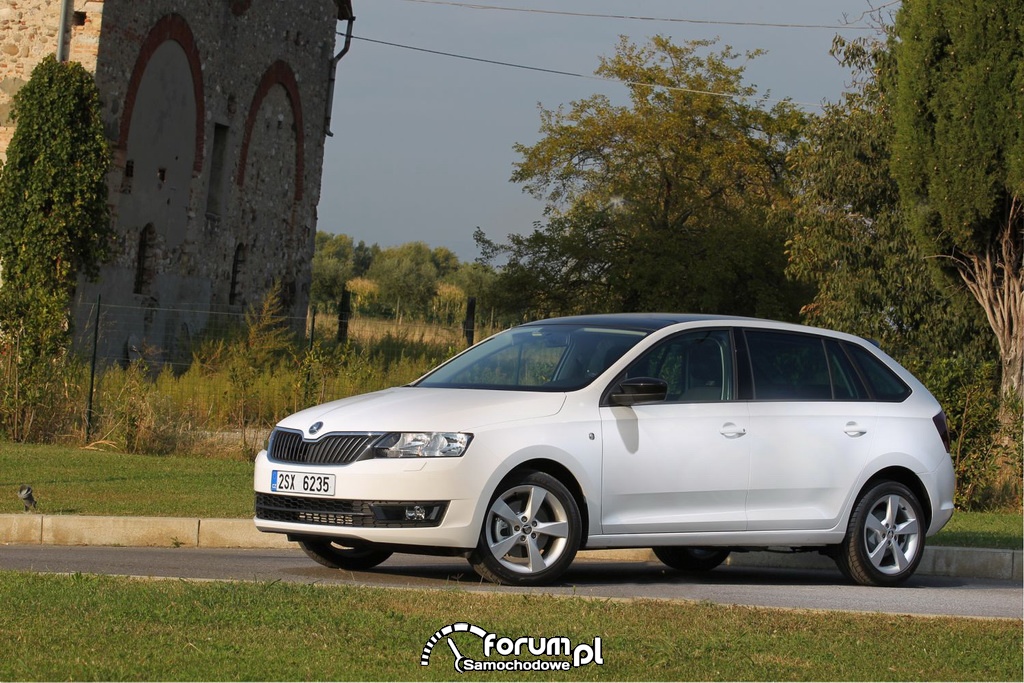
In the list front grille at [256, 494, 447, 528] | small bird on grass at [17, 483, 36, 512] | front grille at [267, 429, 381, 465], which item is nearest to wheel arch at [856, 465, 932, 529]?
front grille at [256, 494, 447, 528]

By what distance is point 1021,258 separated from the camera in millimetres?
21703

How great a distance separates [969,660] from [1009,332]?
15.9 metres

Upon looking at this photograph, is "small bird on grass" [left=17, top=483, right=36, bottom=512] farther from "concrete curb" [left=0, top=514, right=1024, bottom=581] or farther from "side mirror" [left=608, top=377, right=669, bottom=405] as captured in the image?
"side mirror" [left=608, top=377, right=669, bottom=405]

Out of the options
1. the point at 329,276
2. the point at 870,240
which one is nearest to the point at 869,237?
the point at 870,240

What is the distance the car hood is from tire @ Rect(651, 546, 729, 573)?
2581mm

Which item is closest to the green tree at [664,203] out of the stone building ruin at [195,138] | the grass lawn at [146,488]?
the stone building ruin at [195,138]

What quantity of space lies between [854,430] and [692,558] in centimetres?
181

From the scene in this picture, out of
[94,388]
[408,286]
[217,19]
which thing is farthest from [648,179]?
[408,286]

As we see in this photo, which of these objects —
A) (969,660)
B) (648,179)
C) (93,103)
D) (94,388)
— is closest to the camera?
(969,660)

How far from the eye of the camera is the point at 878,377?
426 inches

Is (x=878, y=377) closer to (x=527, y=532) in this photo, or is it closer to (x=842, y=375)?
(x=842, y=375)

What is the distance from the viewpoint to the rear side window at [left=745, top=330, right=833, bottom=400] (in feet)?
33.4

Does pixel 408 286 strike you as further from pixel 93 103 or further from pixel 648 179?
pixel 93 103

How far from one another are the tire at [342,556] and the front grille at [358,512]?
86cm
